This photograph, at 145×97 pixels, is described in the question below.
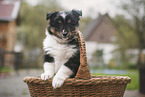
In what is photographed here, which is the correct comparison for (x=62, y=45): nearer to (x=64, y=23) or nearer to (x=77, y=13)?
(x=64, y=23)

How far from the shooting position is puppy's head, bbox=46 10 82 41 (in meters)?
1.95

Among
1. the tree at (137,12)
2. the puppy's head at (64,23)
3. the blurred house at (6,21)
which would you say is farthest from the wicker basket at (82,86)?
the blurred house at (6,21)

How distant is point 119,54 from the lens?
706 inches

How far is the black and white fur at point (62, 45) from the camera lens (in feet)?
6.31

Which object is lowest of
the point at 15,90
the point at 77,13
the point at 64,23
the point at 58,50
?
the point at 15,90

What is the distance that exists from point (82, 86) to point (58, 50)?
51 cm

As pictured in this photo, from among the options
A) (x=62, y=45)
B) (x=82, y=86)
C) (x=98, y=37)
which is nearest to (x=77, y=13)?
(x=62, y=45)

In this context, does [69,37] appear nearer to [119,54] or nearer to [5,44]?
[5,44]

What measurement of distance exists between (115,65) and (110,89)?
16.5 m

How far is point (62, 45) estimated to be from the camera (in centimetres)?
205

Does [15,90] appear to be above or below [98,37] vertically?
below

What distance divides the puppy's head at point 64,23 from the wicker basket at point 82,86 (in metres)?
0.19

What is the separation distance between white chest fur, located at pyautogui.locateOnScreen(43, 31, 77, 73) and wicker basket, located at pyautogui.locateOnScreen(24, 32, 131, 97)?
23 cm

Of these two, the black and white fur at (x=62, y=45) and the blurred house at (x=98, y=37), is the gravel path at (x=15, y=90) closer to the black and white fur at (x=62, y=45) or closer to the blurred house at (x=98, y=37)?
the black and white fur at (x=62, y=45)
